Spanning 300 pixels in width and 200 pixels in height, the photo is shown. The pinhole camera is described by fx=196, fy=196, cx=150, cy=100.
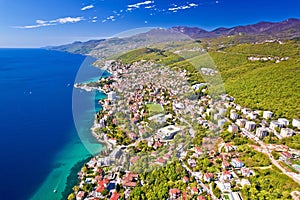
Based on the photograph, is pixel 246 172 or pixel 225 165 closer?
pixel 246 172

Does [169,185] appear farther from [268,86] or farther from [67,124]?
[268,86]

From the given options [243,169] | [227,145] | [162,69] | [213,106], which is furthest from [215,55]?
[243,169]

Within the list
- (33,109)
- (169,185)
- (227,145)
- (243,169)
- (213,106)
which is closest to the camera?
(169,185)

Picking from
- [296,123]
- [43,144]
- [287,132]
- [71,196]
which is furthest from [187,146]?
A: [43,144]

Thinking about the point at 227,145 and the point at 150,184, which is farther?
the point at 227,145

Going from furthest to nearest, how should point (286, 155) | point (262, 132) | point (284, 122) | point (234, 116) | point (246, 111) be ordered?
1. point (246, 111)
2. point (234, 116)
3. point (284, 122)
4. point (262, 132)
5. point (286, 155)

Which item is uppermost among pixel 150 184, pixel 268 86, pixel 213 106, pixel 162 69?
pixel 162 69

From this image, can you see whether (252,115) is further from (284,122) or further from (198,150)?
(198,150)

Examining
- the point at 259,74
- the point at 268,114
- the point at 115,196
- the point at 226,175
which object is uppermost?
the point at 259,74
